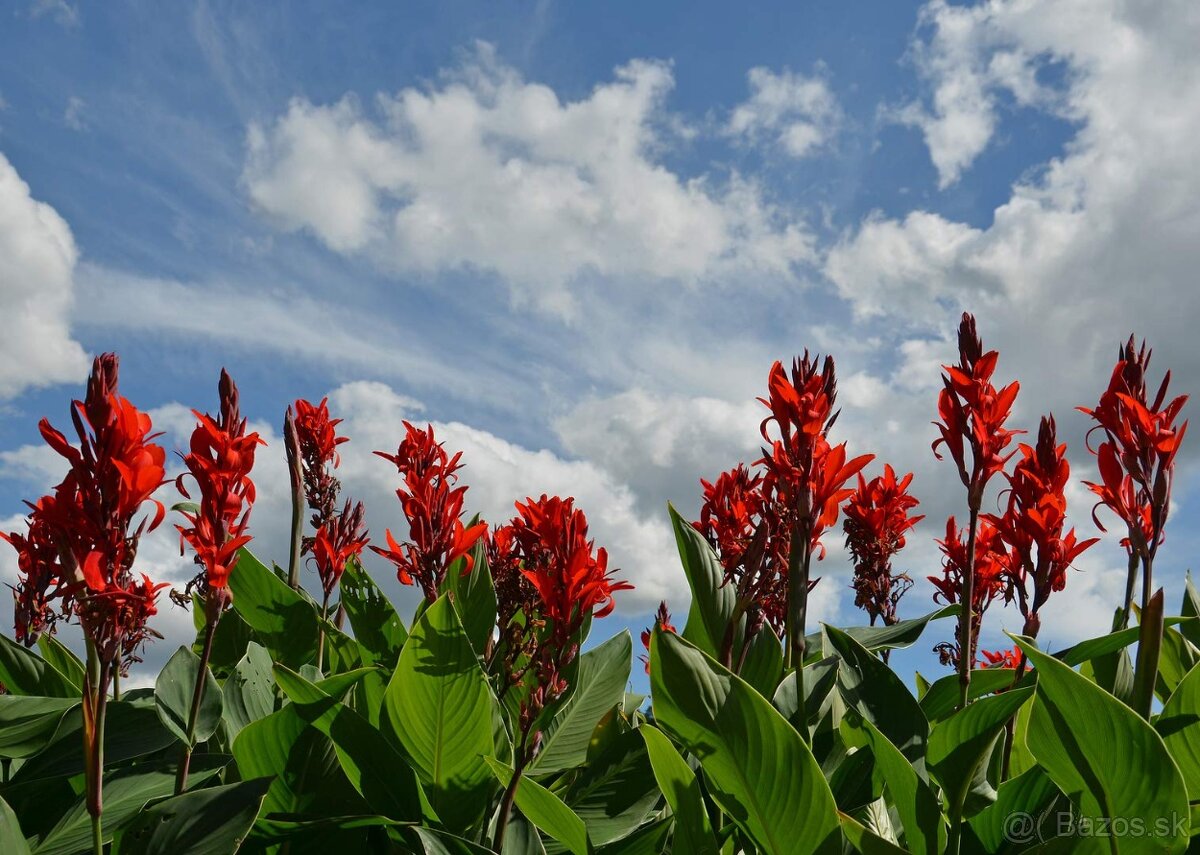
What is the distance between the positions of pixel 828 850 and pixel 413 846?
898 mm

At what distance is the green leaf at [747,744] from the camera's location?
1.55m

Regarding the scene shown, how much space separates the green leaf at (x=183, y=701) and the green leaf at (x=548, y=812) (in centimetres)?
78

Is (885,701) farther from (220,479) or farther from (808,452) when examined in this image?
(220,479)

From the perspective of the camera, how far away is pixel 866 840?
Result: 154 centimetres

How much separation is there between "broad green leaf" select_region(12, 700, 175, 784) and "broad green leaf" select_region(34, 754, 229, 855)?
2.3 inches

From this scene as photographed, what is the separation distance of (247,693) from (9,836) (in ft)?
2.06

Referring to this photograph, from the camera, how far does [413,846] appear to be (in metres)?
1.86

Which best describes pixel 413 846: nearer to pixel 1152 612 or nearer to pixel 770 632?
pixel 770 632

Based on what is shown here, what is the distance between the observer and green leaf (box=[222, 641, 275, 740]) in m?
2.24

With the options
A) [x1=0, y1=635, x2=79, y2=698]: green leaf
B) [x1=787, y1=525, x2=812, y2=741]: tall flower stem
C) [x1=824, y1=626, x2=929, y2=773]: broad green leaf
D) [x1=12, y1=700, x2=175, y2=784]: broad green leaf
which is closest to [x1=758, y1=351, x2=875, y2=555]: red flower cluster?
[x1=787, y1=525, x2=812, y2=741]: tall flower stem

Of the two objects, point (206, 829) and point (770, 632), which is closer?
point (206, 829)

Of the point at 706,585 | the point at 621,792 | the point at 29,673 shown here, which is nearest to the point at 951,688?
the point at 706,585


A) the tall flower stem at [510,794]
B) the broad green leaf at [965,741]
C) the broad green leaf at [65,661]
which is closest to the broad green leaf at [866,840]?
the broad green leaf at [965,741]

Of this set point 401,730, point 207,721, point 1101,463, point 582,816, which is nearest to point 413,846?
point 401,730
